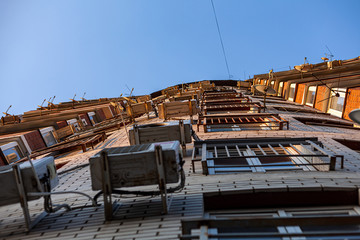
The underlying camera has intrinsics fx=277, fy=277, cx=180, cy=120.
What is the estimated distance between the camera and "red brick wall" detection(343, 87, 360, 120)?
18266 mm

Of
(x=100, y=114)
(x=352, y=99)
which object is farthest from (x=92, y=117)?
(x=352, y=99)

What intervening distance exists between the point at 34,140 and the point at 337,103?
23900 millimetres

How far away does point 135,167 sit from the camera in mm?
5199

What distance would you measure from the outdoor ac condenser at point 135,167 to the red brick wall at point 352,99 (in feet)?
57.5

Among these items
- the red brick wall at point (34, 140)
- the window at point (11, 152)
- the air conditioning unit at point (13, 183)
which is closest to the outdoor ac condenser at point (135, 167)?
the air conditioning unit at point (13, 183)

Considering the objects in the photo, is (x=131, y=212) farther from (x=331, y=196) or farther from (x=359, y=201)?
(x=359, y=201)

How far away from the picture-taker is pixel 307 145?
924 centimetres

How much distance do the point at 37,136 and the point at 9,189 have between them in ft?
59.6

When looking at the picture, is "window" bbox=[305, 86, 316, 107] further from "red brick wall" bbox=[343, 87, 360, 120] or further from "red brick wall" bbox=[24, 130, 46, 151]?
"red brick wall" bbox=[24, 130, 46, 151]

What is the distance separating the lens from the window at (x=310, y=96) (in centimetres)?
2739

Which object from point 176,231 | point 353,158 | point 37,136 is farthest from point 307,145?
point 37,136

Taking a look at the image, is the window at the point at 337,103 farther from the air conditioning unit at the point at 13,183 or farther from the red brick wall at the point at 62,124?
the red brick wall at the point at 62,124

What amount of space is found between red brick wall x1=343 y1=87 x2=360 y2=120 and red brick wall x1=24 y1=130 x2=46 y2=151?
22721 millimetres

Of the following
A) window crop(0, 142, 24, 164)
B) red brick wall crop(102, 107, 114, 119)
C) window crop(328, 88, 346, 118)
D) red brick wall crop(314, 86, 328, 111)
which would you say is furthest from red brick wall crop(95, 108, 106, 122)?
window crop(328, 88, 346, 118)
